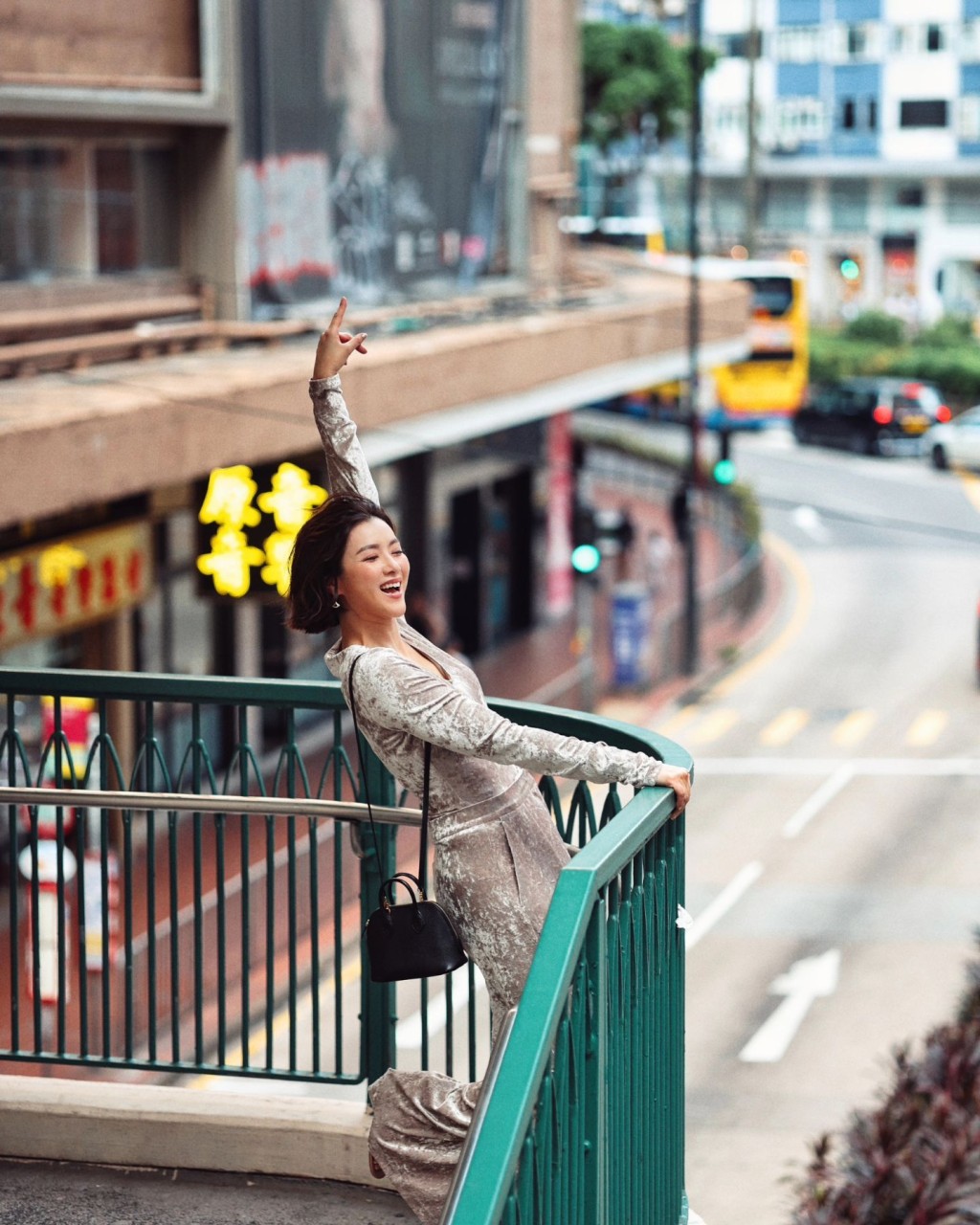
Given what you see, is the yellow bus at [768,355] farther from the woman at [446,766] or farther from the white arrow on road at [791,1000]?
the woman at [446,766]

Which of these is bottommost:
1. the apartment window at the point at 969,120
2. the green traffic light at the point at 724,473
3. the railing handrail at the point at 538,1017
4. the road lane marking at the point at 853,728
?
the road lane marking at the point at 853,728

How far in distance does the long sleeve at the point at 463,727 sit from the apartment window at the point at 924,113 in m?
74.0

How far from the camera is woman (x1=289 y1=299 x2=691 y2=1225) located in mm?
4355

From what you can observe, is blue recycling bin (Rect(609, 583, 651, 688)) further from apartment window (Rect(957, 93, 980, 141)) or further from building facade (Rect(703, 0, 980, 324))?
apartment window (Rect(957, 93, 980, 141))

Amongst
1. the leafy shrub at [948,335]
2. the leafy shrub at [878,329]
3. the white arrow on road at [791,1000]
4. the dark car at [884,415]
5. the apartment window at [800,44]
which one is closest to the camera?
the white arrow on road at [791,1000]

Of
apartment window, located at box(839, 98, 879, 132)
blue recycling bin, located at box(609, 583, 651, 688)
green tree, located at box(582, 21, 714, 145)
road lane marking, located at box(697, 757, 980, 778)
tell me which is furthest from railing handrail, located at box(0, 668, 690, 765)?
apartment window, located at box(839, 98, 879, 132)

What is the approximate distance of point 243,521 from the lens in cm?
1822

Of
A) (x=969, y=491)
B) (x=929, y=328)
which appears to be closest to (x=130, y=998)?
(x=969, y=491)

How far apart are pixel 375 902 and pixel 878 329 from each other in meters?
61.6

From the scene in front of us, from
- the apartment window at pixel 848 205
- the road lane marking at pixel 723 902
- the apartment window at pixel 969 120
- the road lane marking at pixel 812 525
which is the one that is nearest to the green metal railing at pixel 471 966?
the road lane marking at pixel 723 902

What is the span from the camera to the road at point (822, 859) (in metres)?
15.2

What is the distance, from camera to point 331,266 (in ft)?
74.5

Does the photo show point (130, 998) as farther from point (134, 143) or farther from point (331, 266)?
point (331, 266)

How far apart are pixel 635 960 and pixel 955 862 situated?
1756 centimetres
